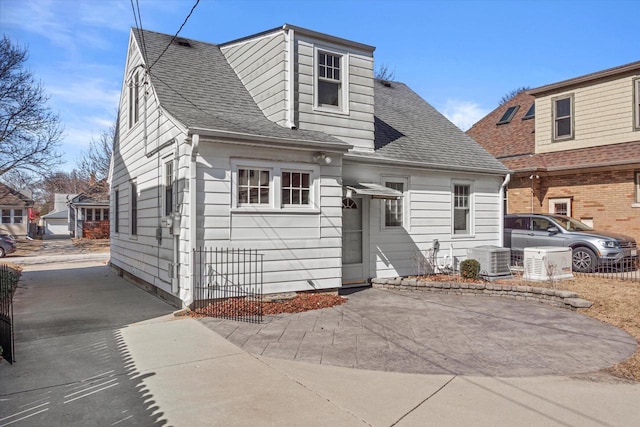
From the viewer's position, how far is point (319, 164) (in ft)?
28.9

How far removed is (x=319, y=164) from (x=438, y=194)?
4.26m

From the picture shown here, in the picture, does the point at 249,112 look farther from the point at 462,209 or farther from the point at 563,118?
the point at 563,118

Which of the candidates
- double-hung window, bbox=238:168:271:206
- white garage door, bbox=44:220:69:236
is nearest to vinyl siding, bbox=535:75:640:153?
double-hung window, bbox=238:168:271:206

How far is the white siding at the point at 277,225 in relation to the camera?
7602 mm

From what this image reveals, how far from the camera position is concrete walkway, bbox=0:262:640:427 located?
11.6ft

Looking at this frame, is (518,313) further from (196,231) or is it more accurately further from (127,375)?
(127,375)

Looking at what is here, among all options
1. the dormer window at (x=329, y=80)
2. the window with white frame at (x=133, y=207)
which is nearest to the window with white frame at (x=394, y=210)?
the dormer window at (x=329, y=80)

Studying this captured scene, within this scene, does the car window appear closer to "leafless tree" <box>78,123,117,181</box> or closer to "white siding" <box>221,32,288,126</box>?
"white siding" <box>221,32,288,126</box>

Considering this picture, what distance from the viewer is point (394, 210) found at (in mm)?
10930

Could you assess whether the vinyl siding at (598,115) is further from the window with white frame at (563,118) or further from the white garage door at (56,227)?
the white garage door at (56,227)

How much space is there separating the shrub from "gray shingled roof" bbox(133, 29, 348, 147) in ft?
14.9

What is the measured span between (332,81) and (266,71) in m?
1.54

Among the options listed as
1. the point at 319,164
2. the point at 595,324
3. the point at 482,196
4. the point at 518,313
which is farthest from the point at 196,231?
the point at 482,196

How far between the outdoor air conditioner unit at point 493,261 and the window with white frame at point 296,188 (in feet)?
16.3
